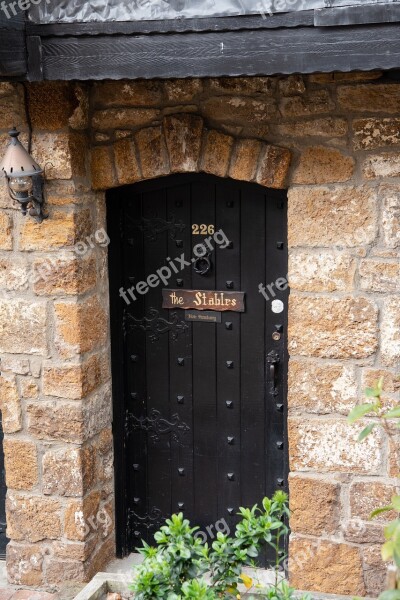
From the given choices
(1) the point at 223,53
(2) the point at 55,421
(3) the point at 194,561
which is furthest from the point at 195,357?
(1) the point at 223,53

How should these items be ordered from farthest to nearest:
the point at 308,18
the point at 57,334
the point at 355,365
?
the point at 57,334 < the point at 355,365 < the point at 308,18

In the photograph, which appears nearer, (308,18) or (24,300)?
(308,18)

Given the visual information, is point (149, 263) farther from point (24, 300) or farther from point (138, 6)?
point (138, 6)

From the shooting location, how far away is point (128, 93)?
4449 millimetres

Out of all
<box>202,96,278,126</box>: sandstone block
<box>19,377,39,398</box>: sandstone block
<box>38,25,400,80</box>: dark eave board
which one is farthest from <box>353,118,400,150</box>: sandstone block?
<box>19,377,39,398</box>: sandstone block

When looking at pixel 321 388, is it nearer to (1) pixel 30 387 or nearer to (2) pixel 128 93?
(1) pixel 30 387

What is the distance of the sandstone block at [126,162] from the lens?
447 centimetres

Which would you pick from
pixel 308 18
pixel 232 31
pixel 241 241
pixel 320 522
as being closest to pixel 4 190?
pixel 241 241

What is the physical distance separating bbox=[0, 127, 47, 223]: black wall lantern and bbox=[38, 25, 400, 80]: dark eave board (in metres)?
0.50

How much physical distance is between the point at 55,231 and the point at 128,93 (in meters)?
0.81

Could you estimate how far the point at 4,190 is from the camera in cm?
452

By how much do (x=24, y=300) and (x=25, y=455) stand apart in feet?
2.85

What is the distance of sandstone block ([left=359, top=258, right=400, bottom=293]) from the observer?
4.13 meters

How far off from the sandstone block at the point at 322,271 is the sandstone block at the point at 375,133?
540 mm
